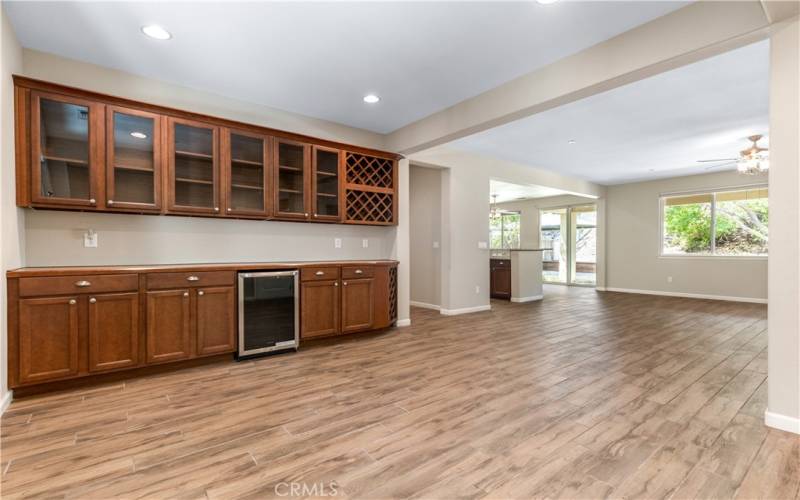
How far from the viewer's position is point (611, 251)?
376 inches

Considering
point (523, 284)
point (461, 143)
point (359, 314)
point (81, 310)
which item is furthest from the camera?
point (523, 284)

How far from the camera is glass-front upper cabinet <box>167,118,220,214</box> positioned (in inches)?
134

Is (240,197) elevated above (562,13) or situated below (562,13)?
below

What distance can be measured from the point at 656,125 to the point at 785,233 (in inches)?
131

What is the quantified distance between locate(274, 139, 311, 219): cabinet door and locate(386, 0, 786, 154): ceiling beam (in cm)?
172

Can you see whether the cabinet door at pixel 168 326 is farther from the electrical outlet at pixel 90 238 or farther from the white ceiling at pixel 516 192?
the white ceiling at pixel 516 192

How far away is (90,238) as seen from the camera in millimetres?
3268

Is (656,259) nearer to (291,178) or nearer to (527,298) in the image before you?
(527,298)

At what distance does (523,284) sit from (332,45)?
6.10 m

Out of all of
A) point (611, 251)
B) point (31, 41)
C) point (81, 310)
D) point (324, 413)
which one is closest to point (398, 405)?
point (324, 413)

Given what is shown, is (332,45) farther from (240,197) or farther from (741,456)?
(741,456)

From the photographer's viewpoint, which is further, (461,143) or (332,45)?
(461,143)

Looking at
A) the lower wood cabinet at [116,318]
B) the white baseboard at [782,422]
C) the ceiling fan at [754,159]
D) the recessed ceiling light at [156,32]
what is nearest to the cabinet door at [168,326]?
the lower wood cabinet at [116,318]

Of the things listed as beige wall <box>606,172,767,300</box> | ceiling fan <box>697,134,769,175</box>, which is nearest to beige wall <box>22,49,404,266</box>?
ceiling fan <box>697,134,769,175</box>
